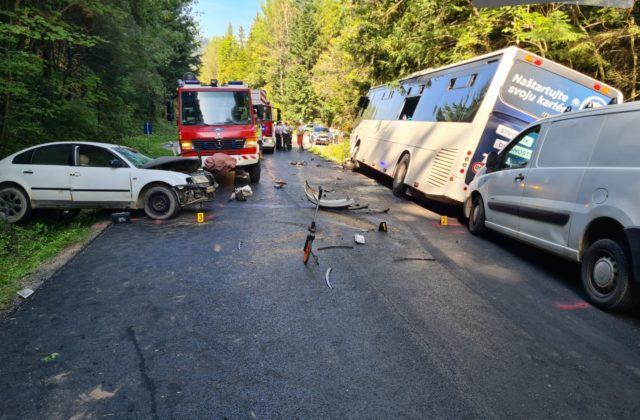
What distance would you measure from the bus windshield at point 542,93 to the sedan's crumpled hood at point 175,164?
6.20m

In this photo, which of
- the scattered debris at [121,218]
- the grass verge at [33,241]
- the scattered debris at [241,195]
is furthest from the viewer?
the scattered debris at [241,195]

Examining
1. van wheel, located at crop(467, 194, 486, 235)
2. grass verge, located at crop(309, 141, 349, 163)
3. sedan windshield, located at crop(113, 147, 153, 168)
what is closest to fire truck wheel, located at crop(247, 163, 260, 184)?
sedan windshield, located at crop(113, 147, 153, 168)

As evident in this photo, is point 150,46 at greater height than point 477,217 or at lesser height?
greater

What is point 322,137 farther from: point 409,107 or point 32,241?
point 32,241

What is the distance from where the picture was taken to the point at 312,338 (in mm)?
3691

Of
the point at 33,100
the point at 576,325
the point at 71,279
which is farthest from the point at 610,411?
the point at 33,100

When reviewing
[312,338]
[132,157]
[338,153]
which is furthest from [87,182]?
[338,153]

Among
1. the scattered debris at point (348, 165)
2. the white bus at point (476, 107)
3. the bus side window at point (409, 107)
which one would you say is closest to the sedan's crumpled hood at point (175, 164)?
the white bus at point (476, 107)

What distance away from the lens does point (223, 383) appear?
3.03 metres

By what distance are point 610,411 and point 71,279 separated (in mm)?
5425

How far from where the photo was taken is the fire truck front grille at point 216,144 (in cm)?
1212

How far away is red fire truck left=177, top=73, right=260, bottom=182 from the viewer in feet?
39.8

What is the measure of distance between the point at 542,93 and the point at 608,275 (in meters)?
4.68

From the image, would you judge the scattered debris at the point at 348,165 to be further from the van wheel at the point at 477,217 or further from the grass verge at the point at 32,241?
the grass verge at the point at 32,241
